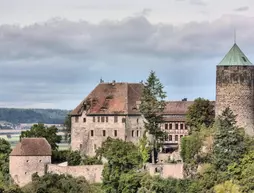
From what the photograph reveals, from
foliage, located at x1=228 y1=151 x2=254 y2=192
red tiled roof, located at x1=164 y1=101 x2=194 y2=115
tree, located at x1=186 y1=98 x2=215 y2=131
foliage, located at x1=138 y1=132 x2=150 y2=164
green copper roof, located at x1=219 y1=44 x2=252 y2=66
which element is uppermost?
green copper roof, located at x1=219 y1=44 x2=252 y2=66

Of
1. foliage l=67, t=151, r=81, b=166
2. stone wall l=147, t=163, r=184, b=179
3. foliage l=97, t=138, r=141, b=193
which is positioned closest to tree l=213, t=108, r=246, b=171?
stone wall l=147, t=163, r=184, b=179

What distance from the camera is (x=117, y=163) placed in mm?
71312

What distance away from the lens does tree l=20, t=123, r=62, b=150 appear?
271 ft

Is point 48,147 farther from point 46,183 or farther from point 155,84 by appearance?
point 155,84

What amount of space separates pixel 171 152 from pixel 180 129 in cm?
405

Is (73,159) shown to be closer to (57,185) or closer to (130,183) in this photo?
(57,185)

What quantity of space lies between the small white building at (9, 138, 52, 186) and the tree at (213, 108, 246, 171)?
15.7m

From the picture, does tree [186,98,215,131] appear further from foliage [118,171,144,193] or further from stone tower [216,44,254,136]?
foliage [118,171,144,193]

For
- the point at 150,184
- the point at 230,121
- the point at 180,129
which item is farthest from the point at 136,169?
the point at 180,129

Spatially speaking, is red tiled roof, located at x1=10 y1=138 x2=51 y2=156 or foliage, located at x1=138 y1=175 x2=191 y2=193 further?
red tiled roof, located at x1=10 y1=138 x2=51 y2=156

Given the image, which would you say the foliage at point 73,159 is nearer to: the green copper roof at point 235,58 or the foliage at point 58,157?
the foliage at point 58,157

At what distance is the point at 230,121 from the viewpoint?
225 ft

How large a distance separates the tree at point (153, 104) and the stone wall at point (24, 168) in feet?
32.7

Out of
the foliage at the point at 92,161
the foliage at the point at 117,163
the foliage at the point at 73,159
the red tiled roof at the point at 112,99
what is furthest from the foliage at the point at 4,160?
the foliage at the point at 117,163
